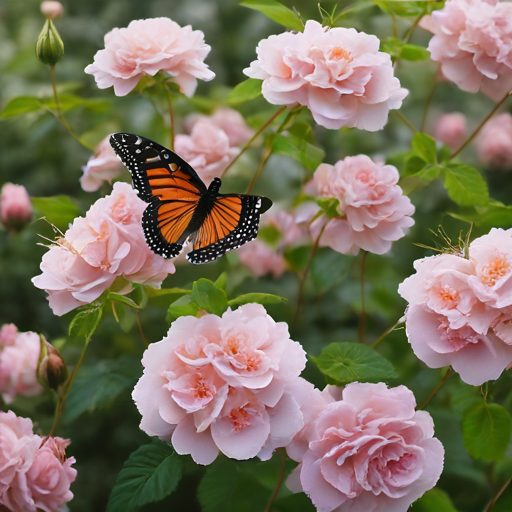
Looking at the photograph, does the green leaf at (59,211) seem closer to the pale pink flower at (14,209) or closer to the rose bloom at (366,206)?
the pale pink flower at (14,209)

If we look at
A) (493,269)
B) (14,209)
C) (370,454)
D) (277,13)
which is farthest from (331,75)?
(14,209)

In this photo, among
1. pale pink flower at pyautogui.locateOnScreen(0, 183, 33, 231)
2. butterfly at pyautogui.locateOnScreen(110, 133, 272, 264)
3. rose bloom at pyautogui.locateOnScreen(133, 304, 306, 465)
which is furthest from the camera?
pale pink flower at pyautogui.locateOnScreen(0, 183, 33, 231)

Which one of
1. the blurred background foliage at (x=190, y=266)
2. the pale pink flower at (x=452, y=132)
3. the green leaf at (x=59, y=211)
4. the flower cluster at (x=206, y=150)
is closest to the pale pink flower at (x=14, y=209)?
the blurred background foliage at (x=190, y=266)

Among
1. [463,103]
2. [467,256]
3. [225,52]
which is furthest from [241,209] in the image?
[463,103]

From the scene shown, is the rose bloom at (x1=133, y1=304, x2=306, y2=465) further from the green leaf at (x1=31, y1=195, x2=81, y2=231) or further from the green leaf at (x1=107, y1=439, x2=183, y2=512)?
the green leaf at (x1=31, y1=195, x2=81, y2=231)

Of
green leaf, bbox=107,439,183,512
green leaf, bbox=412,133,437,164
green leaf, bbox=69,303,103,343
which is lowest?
green leaf, bbox=107,439,183,512

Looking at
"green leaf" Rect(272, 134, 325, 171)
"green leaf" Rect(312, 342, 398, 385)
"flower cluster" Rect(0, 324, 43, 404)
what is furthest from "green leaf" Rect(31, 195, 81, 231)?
"green leaf" Rect(312, 342, 398, 385)
